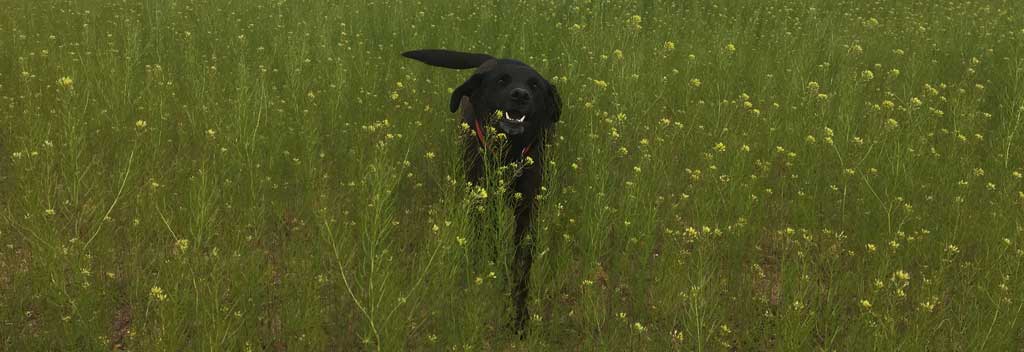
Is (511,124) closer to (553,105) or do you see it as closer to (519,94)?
(519,94)

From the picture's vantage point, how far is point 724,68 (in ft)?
19.0

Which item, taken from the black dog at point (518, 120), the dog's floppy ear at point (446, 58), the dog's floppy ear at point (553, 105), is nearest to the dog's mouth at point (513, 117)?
the black dog at point (518, 120)

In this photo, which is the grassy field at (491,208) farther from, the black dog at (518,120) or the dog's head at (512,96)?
the dog's head at (512,96)

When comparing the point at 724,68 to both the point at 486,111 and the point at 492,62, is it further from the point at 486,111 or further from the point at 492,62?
the point at 486,111

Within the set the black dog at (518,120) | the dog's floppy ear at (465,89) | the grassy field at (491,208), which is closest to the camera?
the grassy field at (491,208)

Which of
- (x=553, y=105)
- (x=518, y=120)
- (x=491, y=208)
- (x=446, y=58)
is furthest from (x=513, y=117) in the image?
(x=446, y=58)

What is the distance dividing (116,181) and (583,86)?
3311 mm

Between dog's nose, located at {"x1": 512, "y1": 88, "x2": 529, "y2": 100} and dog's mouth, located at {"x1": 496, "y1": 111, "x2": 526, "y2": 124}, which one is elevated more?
dog's nose, located at {"x1": 512, "y1": 88, "x2": 529, "y2": 100}

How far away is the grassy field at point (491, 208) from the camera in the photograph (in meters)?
2.39

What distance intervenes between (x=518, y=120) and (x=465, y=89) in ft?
1.73

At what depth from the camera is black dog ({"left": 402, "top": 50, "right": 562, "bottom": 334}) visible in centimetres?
335

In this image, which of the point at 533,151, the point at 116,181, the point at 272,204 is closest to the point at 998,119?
the point at 533,151

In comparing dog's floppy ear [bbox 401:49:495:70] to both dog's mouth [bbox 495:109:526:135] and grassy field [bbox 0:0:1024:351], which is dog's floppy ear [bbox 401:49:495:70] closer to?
grassy field [bbox 0:0:1024:351]

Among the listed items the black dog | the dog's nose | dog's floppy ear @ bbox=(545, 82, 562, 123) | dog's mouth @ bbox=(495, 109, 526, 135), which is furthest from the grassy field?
the dog's nose
